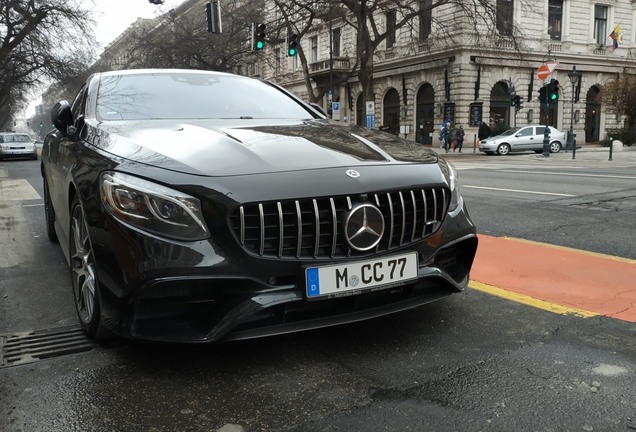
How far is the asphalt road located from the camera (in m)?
2.22

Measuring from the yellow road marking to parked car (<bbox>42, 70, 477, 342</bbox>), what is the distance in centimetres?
75

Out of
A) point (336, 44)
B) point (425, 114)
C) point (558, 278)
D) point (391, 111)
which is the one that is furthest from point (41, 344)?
point (336, 44)

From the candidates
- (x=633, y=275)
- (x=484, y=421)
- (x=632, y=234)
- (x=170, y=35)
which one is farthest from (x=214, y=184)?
(x=170, y=35)

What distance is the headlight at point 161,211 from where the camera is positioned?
2.40 m

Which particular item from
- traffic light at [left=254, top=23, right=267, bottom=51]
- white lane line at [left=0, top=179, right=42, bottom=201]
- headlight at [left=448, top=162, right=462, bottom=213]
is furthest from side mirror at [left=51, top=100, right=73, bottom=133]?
traffic light at [left=254, top=23, right=267, bottom=51]

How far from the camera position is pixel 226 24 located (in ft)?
123

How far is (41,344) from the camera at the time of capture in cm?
305

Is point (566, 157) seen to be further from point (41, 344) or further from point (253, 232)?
point (41, 344)

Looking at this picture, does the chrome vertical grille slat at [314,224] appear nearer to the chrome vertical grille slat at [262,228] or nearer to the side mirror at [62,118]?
the chrome vertical grille slat at [262,228]

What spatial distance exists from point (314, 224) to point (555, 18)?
40613mm

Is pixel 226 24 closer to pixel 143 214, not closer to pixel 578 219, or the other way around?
pixel 578 219

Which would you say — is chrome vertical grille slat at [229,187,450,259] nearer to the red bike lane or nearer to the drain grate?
the drain grate

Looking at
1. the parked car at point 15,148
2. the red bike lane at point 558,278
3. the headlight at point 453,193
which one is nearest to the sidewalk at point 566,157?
the red bike lane at point 558,278

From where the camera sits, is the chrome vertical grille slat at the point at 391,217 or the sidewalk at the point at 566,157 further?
the sidewalk at the point at 566,157
